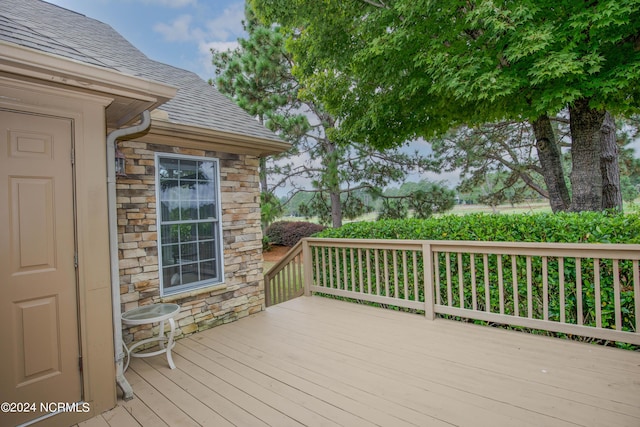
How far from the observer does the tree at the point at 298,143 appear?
28.0 feet

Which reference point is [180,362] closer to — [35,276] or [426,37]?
[35,276]

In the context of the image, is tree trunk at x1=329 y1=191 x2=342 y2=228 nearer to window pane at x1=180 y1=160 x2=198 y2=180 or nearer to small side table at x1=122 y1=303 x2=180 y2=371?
window pane at x1=180 y1=160 x2=198 y2=180

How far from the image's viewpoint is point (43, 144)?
2.10 meters

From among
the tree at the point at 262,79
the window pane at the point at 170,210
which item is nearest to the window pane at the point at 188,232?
the window pane at the point at 170,210

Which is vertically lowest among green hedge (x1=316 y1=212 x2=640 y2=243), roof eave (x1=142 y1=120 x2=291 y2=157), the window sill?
the window sill

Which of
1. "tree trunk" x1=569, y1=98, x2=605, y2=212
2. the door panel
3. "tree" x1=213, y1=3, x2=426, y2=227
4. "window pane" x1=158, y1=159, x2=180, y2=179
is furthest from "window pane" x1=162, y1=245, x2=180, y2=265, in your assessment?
"tree trunk" x1=569, y1=98, x2=605, y2=212

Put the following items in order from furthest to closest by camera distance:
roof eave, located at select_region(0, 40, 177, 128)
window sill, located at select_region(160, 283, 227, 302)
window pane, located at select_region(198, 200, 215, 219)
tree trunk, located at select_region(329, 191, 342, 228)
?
tree trunk, located at select_region(329, 191, 342, 228) < window pane, located at select_region(198, 200, 215, 219) < window sill, located at select_region(160, 283, 227, 302) < roof eave, located at select_region(0, 40, 177, 128)

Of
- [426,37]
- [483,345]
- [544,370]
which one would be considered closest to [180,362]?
[483,345]

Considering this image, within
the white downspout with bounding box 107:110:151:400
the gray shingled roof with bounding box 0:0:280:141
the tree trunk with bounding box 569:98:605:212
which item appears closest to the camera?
the white downspout with bounding box 107:110:151:400

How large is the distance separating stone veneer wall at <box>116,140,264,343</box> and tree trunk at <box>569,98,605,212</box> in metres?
4.78

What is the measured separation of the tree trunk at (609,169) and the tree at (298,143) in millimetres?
4123

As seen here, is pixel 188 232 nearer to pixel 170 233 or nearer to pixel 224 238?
pixel 170 233

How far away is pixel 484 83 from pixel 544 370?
3.26 meters

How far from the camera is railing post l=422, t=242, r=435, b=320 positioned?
376 centimetres
